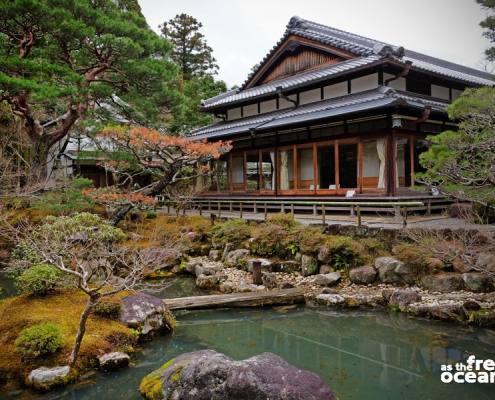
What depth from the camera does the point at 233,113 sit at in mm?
21641

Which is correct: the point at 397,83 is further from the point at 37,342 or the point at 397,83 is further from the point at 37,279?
the point at 37,342

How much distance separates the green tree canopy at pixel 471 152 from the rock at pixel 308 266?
3996mm

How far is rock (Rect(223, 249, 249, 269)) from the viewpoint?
501 inches

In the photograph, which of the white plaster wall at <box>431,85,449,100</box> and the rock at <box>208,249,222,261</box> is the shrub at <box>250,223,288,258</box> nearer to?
the rock at <box>208,249,222,261</box>

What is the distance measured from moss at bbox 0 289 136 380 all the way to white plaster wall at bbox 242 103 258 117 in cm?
1437

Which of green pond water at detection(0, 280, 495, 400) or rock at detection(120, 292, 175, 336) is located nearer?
green pond water at detection(0, 280, 495, 400)

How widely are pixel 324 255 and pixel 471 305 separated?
3.97 m

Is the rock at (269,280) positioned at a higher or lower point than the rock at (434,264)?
lower

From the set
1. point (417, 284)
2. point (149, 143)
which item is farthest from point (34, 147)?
point (417, 284)

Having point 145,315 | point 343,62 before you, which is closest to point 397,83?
point 343,62

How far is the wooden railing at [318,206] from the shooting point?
11625 millimetres

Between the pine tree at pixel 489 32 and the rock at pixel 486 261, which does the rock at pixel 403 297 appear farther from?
the pine tree at pixel 489 32

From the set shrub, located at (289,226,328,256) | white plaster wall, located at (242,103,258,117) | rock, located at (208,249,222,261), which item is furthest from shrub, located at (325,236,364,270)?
white plaster wall, located at (242,103,258,117)

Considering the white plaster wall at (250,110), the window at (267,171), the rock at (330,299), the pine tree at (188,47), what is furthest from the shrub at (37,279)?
the pine tree at (188,47)
